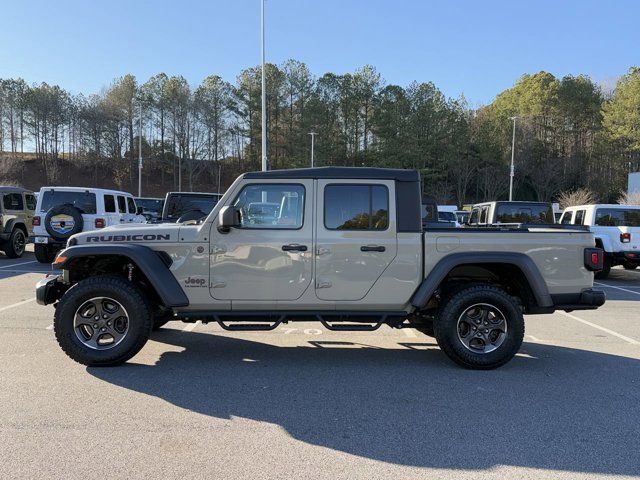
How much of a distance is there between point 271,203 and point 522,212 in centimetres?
980

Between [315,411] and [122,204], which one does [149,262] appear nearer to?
[315,411]

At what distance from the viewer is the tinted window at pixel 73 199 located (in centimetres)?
1242

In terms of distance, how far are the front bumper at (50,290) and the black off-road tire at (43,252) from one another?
8.64 metres

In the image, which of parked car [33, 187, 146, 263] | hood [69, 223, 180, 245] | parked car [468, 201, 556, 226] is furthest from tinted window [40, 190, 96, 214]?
parked car [468, 201, 556, 226]

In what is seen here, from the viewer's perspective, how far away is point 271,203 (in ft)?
16.3

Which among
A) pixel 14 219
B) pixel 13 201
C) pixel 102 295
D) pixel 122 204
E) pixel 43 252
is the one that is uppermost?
pixel 13 201

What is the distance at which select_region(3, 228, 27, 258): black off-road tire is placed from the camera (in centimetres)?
1417

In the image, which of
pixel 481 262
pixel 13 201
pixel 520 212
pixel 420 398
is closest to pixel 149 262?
pixel 420 398

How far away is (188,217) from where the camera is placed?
26.5 ft

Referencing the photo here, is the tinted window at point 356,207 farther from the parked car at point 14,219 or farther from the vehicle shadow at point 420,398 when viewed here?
the parked car at point 14,219

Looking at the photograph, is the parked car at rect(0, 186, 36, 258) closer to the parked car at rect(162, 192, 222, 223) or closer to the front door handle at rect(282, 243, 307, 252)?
the parked car at rect(162, 192, 222, 223)

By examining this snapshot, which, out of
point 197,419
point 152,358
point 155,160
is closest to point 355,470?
point 197,419

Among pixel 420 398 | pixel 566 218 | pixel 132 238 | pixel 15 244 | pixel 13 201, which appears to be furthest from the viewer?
pixel 13 201

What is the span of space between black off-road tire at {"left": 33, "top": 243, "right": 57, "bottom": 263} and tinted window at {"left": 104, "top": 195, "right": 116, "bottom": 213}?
1797 millimetres
